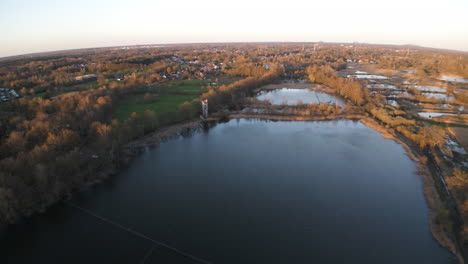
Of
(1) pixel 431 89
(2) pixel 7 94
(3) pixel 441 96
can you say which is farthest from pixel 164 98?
(1) pixel 431 89

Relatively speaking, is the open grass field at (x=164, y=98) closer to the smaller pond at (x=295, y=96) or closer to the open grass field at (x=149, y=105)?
the open grass field at (x=149, y=105)

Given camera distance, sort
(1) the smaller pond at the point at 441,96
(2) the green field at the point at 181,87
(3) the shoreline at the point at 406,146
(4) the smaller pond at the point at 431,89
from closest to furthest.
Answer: (3) the shoreline at the point at 406,146, (1) the smaller pond at the point at 441,96, (2) the green field at the point at 181,87, (4) the smaller pond at the point at 431,89

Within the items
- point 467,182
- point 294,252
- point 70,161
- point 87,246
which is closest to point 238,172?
point 294,252

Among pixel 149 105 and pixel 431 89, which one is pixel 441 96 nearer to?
pixel 431 89

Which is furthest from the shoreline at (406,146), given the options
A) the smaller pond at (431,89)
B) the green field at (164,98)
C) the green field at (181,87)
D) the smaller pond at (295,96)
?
the smaller pond at (431,89)

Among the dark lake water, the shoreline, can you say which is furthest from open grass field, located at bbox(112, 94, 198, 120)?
the dark lake water

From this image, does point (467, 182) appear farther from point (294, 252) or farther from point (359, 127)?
point (359, 127)
